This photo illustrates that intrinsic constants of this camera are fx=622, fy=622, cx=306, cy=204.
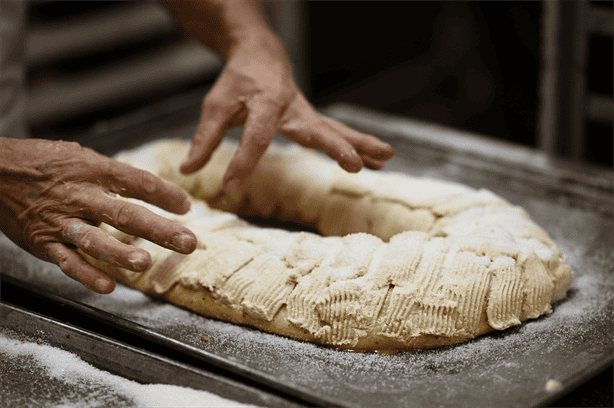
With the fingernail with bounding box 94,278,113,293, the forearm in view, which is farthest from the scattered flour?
the forearm

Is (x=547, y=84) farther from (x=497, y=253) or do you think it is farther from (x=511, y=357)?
(x=511, y=357)

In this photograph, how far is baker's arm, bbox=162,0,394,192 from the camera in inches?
63.9

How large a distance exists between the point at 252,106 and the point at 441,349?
31.9 inches

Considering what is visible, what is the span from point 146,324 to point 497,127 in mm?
3086

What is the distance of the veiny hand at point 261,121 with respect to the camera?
1.62m

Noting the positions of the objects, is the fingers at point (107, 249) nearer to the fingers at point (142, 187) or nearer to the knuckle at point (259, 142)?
the fingers at point (142, 187)

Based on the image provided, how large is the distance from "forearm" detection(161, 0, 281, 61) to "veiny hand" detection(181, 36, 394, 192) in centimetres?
5

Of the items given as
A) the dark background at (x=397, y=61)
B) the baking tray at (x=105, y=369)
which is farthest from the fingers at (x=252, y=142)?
the dark background at (x=397, y=61)

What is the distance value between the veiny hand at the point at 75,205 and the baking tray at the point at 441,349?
4.6 inches

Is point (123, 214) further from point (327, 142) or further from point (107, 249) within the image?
point (327, 142)

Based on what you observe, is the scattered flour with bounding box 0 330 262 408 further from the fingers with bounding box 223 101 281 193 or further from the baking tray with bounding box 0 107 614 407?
the fingers with bounding box 223 101 281 193

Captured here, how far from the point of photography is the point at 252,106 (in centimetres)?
170

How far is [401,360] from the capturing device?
4.27ft

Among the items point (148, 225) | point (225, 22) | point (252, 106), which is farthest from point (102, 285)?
point (225, 22)
